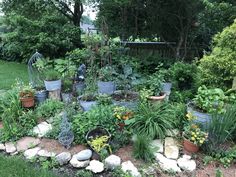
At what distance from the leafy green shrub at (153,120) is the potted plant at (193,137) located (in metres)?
0.28

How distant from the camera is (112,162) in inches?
120

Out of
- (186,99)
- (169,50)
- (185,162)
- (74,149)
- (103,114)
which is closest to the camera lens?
(185,162)

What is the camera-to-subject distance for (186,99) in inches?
189

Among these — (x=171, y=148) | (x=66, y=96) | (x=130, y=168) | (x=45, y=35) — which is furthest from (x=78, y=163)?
(x=45, y=35)

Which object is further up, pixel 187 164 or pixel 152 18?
pixel 152 18

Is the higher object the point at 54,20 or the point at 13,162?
the point at 54,20

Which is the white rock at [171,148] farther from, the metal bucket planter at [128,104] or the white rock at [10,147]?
the white rock at [10,147]

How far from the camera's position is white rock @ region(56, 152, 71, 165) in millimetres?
3166

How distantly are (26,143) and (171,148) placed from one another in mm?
2055

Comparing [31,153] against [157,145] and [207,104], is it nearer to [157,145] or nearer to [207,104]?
[157,145]

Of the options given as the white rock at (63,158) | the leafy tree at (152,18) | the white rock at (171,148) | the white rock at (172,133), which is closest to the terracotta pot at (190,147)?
the white rock at (171,148)

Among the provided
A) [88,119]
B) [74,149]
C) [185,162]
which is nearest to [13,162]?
[74,149]

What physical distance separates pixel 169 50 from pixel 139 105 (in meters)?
4.99

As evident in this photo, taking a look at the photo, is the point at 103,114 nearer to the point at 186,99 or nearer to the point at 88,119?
the point at 88,119
